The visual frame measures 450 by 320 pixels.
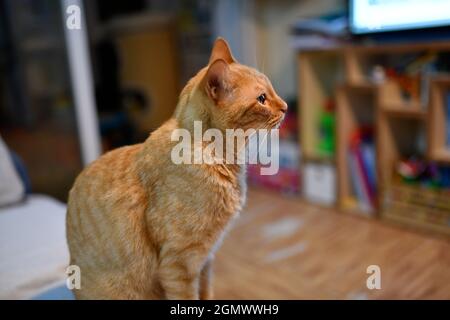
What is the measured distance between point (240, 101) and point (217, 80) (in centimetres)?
7

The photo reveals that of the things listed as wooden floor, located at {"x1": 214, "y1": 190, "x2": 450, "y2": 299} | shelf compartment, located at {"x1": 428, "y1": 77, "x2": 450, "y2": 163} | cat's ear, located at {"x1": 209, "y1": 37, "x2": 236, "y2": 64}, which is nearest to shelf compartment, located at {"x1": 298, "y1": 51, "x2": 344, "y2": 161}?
wooden floor, located at {"x1": 214, "y1": 190, "x2": 450, "y2": 299}

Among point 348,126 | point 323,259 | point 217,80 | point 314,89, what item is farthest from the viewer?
point 314,89

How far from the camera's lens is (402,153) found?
2.21 metres

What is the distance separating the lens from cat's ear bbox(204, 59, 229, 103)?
76cm

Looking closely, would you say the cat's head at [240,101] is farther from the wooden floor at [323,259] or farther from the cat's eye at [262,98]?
the wooden floor at [323,259]

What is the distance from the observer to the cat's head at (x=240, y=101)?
81 centimetres

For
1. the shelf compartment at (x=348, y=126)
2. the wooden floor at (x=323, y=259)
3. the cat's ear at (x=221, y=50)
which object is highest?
the cat's ear at (x=221, y=50)

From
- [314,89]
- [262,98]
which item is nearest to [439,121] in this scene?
[314,89]

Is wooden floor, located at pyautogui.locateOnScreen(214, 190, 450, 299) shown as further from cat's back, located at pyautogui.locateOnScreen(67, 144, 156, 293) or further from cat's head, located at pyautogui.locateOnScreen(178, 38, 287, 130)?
cat's head, located at pyautogui.locateOnScreen(178, 38, 287, 130)

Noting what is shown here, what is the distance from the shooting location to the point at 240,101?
0.82m

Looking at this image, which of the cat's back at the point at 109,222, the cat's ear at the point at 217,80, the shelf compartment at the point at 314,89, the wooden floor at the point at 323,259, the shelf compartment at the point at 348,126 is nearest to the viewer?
the cat's ear at the point at 217,80

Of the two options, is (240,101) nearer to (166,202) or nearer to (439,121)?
(166,202)

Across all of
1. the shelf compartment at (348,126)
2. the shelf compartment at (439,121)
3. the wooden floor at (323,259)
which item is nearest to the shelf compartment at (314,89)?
the shelf compartment at (348,126)

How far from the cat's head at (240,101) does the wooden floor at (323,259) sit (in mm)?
866
